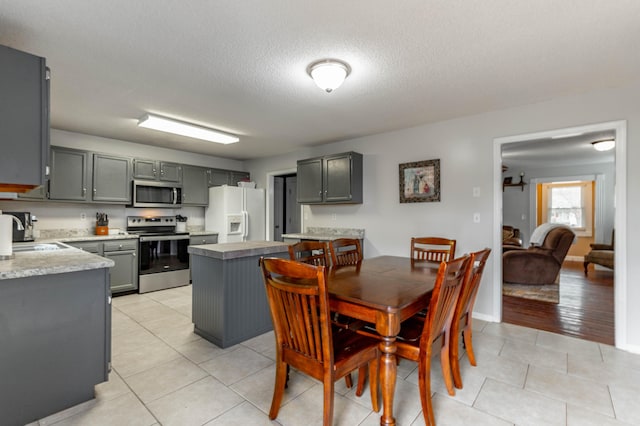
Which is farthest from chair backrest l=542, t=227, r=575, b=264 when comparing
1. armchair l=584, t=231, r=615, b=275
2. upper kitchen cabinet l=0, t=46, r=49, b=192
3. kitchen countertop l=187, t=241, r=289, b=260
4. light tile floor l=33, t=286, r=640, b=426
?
upper kitchen cabinet l=0, t=46, r=49, b=192

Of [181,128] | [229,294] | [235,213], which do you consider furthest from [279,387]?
[235,213]

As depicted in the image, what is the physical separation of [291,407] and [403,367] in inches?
37.9

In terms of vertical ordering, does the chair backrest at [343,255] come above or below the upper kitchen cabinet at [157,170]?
below

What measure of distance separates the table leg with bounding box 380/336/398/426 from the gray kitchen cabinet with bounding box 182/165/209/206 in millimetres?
4588

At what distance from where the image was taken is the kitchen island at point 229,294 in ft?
8.89

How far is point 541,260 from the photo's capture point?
487 centimetres

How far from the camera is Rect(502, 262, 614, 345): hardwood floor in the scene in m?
3.11

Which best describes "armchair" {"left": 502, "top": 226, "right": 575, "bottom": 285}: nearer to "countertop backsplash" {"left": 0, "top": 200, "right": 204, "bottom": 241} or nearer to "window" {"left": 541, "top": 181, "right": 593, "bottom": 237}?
"window" {"left": 541, "top": 181, "right": 593, "bottom": 237}

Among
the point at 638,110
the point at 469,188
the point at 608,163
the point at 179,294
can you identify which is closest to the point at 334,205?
the point at 469,188

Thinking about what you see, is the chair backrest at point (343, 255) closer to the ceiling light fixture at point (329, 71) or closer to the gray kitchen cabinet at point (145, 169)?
the ceiling light fixture at point (329, 71)

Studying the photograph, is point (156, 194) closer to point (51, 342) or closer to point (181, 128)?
point (181, 128)

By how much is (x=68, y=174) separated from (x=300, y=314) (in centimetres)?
422

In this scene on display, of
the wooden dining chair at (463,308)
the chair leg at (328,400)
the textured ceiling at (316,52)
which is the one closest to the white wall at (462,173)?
the textured ceiling at (316,52)

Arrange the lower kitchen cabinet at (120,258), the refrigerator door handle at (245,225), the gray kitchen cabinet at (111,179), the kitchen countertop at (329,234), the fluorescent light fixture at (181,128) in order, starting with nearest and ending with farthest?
the fluorescent light fixture at (181,128) → the lower kitchen cabinet at (120,258) → the gray kitchen cabinet at (111,179) → the kitchen countertop at (329,234) → the refrigerator door handle at (245,225)
